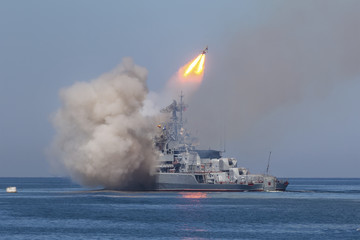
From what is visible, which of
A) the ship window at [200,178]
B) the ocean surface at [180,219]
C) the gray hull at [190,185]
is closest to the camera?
the ocean surface at [180,219]

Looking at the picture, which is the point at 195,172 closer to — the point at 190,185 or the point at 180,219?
the point at 190,185

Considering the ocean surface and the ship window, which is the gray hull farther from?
the ocean surface

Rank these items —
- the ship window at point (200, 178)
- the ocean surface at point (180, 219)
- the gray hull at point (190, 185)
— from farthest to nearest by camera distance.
A: the ship window at point (200, 178) < the gray hull at point (190, 185) < the ocean surface at point (180, 219)

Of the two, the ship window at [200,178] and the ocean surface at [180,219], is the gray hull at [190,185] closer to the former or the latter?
the ship window at [200,178]

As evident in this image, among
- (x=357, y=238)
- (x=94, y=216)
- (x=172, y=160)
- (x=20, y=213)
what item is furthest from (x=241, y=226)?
(x=172, y=160)

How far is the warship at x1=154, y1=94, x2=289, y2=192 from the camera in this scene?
416ft

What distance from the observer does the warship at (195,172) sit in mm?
126875

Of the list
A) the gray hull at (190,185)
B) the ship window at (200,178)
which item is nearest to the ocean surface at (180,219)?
the gray hull at (190,185)

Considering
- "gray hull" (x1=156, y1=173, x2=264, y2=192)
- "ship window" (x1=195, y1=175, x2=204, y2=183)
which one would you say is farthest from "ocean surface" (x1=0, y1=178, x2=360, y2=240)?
"ship window" (x1=195, y1=175, x2=204, y2=183)

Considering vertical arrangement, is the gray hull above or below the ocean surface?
above

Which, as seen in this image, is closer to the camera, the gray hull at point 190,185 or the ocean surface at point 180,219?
the ocean surface at point 180,219

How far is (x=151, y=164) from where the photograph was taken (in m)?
130

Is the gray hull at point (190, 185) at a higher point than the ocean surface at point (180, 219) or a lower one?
higher

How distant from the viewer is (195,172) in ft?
418
